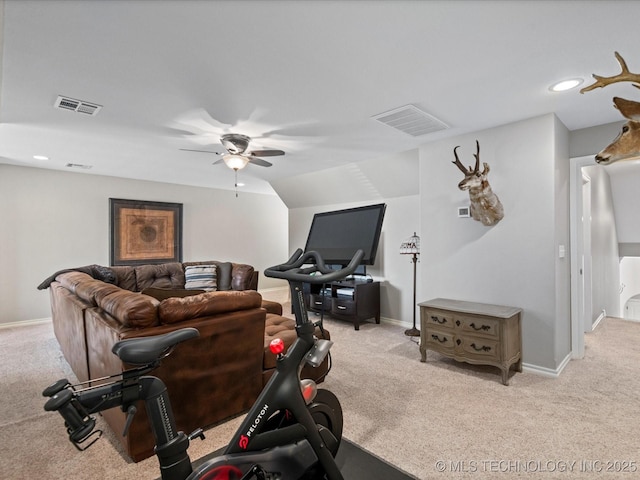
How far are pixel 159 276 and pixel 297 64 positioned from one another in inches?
170

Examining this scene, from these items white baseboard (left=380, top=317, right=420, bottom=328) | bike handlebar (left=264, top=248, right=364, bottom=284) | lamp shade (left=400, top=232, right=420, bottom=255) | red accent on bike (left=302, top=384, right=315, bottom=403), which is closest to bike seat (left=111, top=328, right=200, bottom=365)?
bike handlebar (left=264, top=248, right=364, bottom=284)

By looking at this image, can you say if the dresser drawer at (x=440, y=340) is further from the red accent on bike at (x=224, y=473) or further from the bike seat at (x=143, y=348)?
the bike seat at (x=143, y=348)

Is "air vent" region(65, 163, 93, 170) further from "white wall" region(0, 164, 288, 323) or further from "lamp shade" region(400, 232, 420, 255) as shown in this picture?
"lamp shade" region(400, 232, 420, 255)

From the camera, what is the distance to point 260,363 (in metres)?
2.28

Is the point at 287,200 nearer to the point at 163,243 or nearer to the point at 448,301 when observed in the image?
the point at 163,243

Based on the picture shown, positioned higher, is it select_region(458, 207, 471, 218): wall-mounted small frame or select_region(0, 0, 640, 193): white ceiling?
select_region(0, 0, 640, 193): white ceiling

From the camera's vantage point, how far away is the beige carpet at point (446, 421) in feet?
5.79

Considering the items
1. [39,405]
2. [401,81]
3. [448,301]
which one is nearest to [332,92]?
[401,81]

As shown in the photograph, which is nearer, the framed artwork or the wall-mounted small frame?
the wall-mounted small frame

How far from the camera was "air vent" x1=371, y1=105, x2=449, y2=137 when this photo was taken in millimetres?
2877

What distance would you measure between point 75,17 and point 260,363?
2285mm

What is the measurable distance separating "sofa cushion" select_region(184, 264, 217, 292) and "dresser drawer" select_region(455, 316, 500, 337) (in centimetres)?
379

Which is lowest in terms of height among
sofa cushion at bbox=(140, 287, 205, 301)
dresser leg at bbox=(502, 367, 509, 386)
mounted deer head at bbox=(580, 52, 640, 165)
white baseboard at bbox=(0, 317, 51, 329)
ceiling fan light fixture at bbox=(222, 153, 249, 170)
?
white baseboard at bbox=(0, 317, 51, 329)

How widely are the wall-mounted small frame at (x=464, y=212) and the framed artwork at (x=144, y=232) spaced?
17.1ft
